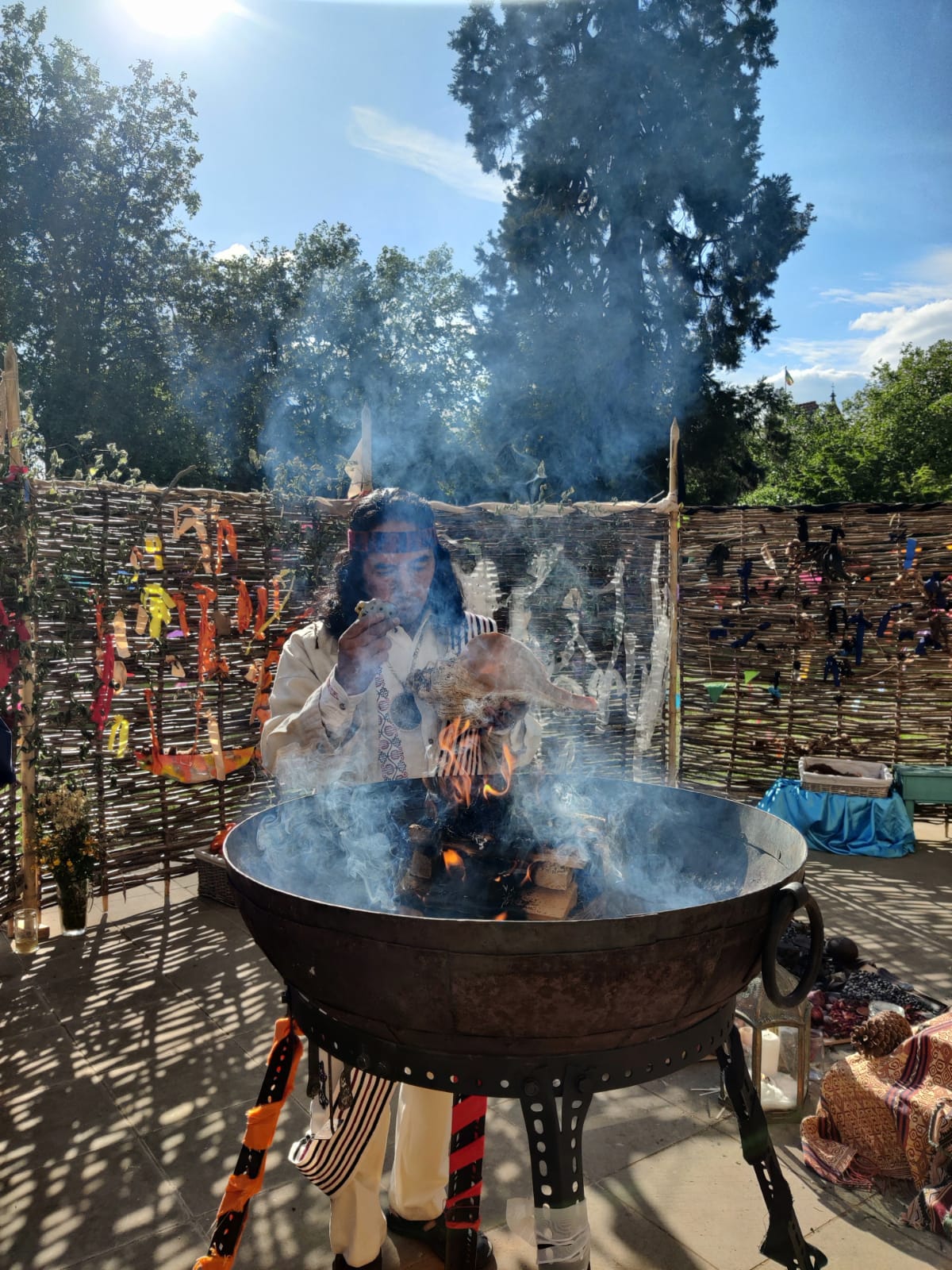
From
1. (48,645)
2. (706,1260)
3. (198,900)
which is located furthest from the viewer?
(198,900)

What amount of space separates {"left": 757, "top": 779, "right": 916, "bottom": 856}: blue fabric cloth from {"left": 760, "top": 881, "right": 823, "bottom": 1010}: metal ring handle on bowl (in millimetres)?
4307

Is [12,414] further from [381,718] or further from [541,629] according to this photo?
[541,629]

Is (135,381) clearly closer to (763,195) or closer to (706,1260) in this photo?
(763,195)

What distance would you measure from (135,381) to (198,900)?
1590 cm

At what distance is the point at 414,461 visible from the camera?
65.4ft

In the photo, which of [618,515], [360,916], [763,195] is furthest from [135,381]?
[360,916]

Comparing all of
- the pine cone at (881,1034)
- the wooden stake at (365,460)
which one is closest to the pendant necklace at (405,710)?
the pine cone at (881,1034)

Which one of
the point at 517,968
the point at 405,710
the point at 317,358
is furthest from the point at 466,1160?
the point at 317,358

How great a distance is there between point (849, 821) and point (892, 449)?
2350 centimetres

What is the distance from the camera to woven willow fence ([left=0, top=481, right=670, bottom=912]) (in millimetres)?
4195

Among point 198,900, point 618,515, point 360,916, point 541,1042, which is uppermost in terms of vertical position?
point 618,515

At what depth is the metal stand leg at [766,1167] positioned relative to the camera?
166 cm

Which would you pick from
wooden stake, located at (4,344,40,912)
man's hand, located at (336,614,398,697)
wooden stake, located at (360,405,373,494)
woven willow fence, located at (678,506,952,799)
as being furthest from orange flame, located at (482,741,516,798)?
woven willow fence, located at (678,506,952,799)

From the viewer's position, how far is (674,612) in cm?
620
